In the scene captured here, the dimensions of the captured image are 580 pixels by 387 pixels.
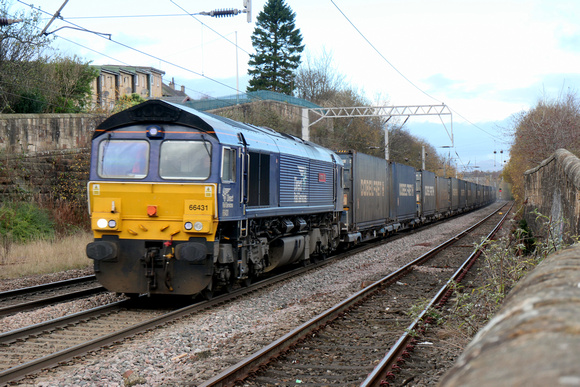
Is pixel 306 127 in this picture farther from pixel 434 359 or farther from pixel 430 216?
pixel 434 359

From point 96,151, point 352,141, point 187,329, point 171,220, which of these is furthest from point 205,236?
point 352,141

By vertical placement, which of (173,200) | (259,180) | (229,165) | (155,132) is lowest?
(173,200)

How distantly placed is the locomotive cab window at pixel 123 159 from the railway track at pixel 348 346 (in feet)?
13.7

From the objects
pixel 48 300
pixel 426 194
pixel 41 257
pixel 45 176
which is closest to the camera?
pixel 48 300

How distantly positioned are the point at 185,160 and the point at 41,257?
804cm

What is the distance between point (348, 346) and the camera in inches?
293

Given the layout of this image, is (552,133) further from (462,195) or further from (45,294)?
(462,195)

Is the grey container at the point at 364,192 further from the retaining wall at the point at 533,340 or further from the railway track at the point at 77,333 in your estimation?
the retaining wall at the point at 533,340

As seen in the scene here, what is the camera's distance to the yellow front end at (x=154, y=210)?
30.8ft

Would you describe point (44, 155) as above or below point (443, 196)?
above

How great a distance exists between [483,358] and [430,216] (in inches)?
1349

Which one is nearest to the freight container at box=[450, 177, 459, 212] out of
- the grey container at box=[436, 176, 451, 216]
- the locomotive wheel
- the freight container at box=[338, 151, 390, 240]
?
the grey container at box=[436, 176, 451, 216]

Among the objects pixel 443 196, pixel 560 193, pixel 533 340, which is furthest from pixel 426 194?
pixel 533 340

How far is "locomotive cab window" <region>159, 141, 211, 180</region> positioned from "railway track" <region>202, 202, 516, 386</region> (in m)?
3.30
